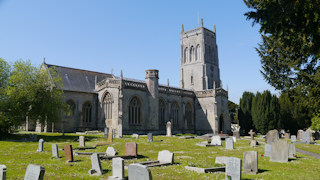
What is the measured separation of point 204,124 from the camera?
45.2 m

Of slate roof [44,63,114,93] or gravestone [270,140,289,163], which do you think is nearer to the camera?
gravestone [270,140,289,163]

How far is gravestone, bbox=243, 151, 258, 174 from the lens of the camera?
1057cm

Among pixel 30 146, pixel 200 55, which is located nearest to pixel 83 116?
pixel 30 146

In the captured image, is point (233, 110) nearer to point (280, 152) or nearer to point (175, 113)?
point (175, 113)

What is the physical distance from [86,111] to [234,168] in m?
32.9

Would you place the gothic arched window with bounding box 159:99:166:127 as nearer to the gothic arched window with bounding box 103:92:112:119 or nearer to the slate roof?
the gothic arched window with bounding box 103:92:112:119

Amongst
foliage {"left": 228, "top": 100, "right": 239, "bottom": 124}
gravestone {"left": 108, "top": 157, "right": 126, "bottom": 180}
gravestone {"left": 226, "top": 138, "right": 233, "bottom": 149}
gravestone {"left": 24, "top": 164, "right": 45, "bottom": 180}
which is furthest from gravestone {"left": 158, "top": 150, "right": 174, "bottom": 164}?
foliage {"left": 228, "top": 100, "right": 239, "bottom": 124}

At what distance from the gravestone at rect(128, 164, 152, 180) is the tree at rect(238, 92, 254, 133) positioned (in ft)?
147

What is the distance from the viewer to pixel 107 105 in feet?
122

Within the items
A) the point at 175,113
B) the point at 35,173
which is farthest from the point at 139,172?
the point at 175,113

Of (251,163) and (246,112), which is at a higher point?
(246,112)

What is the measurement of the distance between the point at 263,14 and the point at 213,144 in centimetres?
1528

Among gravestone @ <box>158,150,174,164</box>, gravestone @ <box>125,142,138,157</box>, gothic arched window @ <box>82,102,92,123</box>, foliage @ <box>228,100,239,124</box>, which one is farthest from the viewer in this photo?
foliage @ <box>228,100,239,124</box>

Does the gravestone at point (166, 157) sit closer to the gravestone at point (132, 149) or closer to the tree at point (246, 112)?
the gravestone at point (132, 149)
